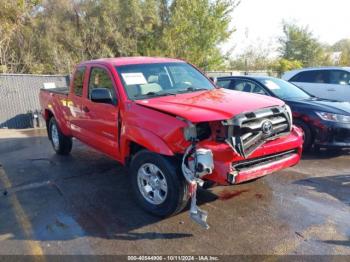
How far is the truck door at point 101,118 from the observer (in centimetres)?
450

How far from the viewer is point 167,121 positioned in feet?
11.8

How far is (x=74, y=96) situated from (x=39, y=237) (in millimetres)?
2796

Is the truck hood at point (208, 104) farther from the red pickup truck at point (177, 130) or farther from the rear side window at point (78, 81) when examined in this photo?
the rear side window at point (78, 81)

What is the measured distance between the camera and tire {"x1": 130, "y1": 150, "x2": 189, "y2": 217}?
3.59 m

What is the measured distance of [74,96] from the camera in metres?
5.70

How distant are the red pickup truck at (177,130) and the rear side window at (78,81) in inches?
11.0

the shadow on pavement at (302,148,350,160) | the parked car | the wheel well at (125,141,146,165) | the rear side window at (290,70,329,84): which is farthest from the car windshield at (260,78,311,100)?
the wheel well at (125,141,146,165)

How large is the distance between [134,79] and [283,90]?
3984 millimetres

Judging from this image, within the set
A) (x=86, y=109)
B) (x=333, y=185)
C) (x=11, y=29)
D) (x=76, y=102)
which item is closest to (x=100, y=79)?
(x=86, y=109)

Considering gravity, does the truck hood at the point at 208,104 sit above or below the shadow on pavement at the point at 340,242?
above

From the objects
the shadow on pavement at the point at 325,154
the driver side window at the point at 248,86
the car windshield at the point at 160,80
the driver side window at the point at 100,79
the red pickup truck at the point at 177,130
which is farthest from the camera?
the driver side window at the point at 248,86

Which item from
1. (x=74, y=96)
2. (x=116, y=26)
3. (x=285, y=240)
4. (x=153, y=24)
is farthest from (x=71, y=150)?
(x=153, y=24)

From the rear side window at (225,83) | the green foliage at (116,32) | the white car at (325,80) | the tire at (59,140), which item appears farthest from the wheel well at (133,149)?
the green foliage at (116,32)

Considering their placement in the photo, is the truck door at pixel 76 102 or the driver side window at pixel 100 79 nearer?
the driver side window at pixel 100 79
